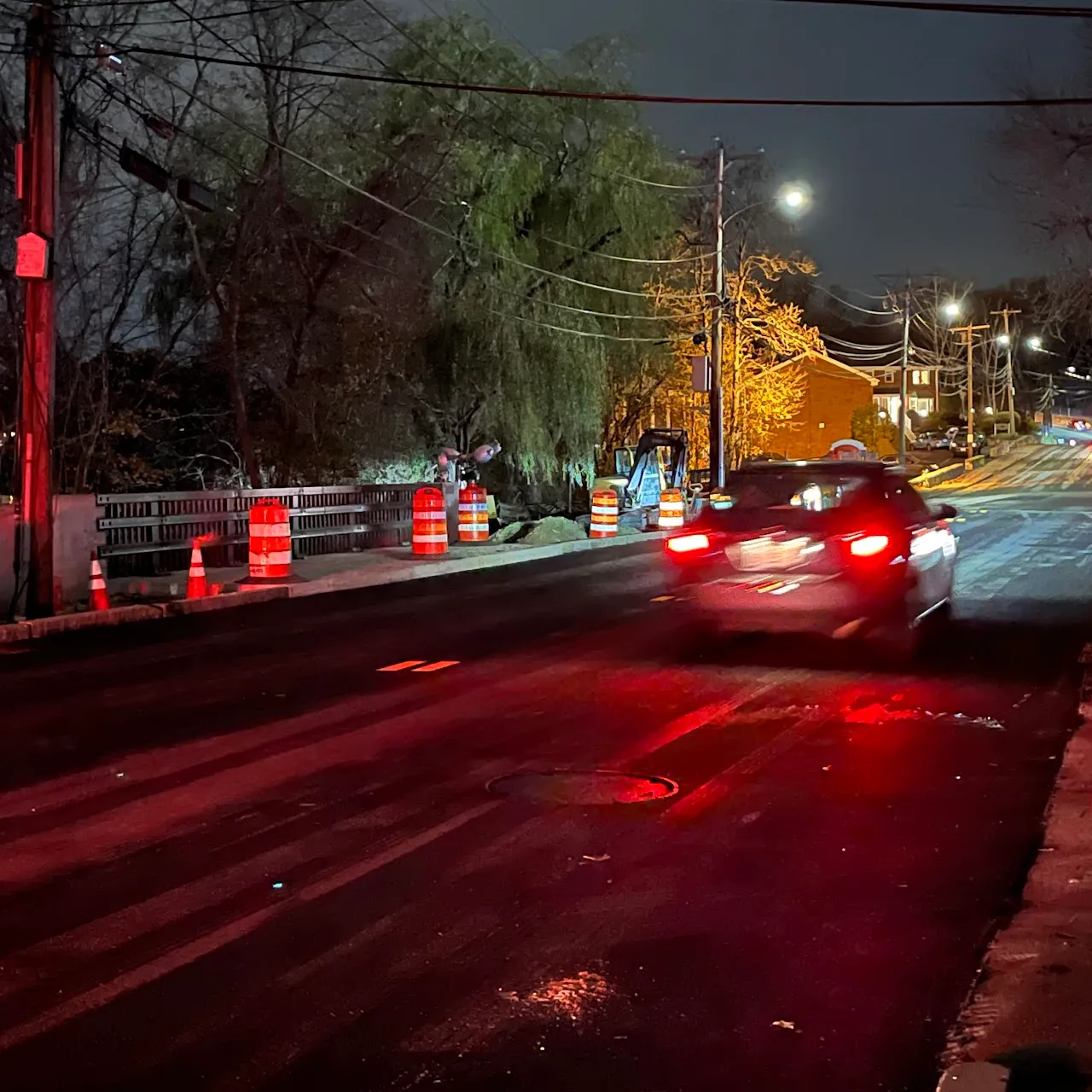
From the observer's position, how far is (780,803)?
22.2 ft

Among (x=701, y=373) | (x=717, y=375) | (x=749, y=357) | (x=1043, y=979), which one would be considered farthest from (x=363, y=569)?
(x=749, y=357)

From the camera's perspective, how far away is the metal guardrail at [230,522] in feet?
57.8

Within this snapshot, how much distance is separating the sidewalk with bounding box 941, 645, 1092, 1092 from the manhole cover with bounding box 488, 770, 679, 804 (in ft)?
6.69

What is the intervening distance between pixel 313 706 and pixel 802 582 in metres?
4.60

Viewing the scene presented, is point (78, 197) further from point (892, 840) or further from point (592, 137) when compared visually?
point (892, 840)

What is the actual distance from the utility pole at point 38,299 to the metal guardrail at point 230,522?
2098 millimetres

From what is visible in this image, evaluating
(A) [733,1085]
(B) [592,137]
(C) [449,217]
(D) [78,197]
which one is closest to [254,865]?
(A) [733,1085]

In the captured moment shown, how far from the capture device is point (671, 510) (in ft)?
93.6

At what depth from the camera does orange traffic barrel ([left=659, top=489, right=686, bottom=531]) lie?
93.5 ft

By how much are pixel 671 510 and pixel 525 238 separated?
874 centimetres

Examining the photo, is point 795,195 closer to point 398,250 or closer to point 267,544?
point 398,250

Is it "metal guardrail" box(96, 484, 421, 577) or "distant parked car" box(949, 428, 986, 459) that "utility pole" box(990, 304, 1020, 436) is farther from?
"metal guardrail" box(96, 484, 421, 577)

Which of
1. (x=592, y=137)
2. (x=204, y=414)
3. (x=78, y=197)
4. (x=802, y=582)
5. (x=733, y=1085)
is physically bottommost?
(x=733, y=1085)

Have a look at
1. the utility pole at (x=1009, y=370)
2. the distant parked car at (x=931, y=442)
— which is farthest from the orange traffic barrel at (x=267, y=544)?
the utility pole at (x=1009, y=370)
